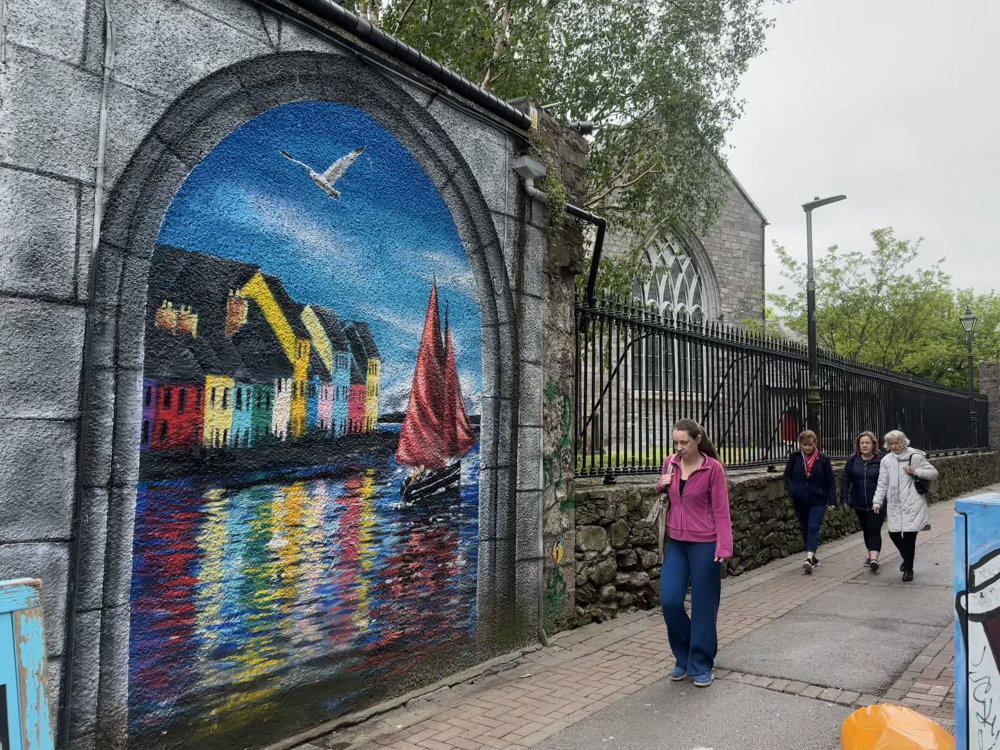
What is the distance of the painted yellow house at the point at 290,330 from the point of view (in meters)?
3.96

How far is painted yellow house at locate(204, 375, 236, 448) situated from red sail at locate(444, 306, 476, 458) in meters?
1.62

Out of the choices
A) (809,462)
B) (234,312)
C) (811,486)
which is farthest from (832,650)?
(234,312)

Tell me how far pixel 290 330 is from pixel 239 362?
35 centimetres

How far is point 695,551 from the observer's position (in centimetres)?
498

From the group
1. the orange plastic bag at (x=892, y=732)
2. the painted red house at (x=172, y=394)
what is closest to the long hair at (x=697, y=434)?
the orange plastic bag at (x=892, y=732)

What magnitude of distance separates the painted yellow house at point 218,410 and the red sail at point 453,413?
1.62 metres

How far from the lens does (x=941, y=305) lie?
27.3m

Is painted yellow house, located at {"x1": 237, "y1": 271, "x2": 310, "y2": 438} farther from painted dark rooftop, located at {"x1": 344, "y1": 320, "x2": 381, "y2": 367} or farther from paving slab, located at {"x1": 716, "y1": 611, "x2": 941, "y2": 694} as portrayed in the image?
paving slab, located at {"x1": 716, "y1": 611, "x2": 941, "y2": 694}

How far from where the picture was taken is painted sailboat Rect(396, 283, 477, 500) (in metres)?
4.79

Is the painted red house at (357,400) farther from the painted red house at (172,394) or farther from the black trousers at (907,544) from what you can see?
the black trousers at (907,544)

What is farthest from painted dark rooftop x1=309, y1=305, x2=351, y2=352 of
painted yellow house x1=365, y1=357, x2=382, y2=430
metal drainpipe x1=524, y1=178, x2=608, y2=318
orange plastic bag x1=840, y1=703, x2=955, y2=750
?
orange plastic bag x1=840, y1=703, x2=955, y2=750

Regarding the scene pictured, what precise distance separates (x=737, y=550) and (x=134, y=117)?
7.34 metres

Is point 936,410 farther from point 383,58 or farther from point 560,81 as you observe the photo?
point 383,58

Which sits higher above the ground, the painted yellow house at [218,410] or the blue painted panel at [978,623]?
the painted yellow house at [218,410]
